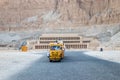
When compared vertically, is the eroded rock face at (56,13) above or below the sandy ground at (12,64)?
above

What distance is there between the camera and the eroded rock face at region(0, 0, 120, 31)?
13138 centimetres

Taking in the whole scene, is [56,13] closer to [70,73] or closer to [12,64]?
[12,64]

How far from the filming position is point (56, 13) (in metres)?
Answer: 141

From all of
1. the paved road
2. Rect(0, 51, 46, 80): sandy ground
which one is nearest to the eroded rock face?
Answer: Rect(0, 51, 46, 80): sandy ground

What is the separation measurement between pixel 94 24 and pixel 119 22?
10.7m

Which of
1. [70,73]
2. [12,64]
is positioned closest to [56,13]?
[12,64]

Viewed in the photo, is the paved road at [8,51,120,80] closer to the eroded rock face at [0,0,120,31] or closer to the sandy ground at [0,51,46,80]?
the sandy ground at [0,51,46,80]

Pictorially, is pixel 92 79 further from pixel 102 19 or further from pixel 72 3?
pixel 72 3

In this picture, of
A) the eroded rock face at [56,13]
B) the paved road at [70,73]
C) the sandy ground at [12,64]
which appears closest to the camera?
the paved road at [70,73]

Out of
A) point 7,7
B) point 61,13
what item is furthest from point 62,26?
point 7,7

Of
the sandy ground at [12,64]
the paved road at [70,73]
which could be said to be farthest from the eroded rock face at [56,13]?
the paved road at [70,73]

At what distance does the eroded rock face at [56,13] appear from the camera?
13138 cm

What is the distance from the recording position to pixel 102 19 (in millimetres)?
129500

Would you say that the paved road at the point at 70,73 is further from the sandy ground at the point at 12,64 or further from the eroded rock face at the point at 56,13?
the eroded rock face at the point at 56,13
